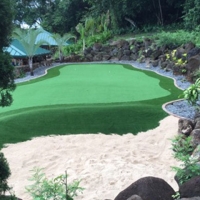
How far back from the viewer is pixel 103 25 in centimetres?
2600

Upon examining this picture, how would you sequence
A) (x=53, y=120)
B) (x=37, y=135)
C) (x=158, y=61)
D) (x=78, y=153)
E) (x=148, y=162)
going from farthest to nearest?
(x=158, y=61) → (x=53, y=120) → (x=37, y=135) → (x=78, y=153) → (x=148, y=162)

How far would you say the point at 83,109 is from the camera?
324 inches

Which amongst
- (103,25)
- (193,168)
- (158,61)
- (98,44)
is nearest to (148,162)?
(193,168)

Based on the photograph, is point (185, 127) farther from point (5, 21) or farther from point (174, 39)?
point (174, 39)

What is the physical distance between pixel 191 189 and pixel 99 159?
2804mm

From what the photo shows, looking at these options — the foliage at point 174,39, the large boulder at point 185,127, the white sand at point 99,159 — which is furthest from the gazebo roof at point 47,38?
the large boulder at point 185,127

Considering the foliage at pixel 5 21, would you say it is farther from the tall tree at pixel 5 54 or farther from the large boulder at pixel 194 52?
the large boulder at pixel 194 52

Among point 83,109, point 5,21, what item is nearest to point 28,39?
point 83,109

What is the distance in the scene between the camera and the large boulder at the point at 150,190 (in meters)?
3.30

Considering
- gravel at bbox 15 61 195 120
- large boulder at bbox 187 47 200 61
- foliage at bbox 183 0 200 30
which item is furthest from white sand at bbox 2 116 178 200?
foliage at bbox 183 0 200 30

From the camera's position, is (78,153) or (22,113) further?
(22,113)

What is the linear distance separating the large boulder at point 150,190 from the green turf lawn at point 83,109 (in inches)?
146

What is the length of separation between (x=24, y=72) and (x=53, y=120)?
1045cm

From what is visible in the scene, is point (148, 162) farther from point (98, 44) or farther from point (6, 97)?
point (98, 44)
